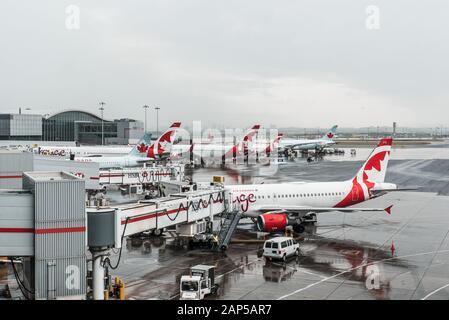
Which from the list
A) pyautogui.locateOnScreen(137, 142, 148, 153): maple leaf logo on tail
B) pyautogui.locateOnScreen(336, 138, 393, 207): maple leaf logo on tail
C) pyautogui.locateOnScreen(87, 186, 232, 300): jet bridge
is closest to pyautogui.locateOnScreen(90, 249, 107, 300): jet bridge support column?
pyautogui.locateOnScreen(87, 186, 232, 300): jet bridge

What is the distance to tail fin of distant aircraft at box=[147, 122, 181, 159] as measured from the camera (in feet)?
330

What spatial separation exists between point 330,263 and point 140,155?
65.5 metres

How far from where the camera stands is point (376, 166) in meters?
51.1

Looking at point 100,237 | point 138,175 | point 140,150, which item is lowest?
point 138,175

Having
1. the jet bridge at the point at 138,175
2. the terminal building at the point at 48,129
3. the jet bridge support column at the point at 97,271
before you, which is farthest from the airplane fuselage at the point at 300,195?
the terminal building at the point at 48,129

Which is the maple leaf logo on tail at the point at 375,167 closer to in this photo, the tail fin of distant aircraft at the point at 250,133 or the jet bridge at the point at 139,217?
the jet bridge at the point at 139,217

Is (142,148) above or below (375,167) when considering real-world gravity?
above

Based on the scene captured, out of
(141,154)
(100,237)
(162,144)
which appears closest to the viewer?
(100,237)

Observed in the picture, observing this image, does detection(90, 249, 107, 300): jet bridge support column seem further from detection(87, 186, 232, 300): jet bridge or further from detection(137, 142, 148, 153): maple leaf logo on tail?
detection(137, 142, 148, 153): maple leaf logo on tail

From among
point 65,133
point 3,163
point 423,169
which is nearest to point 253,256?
point 3,163

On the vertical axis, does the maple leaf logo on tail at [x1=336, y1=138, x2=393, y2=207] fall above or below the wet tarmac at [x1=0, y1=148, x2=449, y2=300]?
above

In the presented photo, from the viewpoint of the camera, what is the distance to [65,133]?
646 ft

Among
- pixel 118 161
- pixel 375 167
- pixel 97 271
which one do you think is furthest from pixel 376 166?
pixel 118 161

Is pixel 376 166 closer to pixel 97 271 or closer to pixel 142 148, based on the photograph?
pixel 97 271
